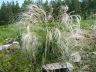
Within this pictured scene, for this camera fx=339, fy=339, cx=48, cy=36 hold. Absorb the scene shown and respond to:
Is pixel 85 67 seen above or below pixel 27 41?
below

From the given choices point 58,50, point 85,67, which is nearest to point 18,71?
point 58,50

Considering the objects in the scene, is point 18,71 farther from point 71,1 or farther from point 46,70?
point 71,1

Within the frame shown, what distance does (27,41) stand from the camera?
610 centimetres

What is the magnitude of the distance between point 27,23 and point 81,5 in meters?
22.9

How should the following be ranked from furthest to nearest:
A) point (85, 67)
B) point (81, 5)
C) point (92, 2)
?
point (92, 2), point (81, 5), point (85, 67)

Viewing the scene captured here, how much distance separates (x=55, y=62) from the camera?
627 cm

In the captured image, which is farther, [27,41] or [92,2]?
[92,2]

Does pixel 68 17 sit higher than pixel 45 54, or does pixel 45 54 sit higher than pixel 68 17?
pixel 68 17

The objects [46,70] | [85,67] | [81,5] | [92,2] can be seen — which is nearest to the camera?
[46,70]

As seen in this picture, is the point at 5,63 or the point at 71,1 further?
the point at 71,1

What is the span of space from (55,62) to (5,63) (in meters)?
0.93

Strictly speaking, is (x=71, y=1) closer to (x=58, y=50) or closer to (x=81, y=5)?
(x=81, y=5)

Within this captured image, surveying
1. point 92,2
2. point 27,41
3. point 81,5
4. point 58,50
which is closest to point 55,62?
point 58,50

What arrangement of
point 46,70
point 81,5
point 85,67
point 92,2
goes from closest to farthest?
point 46,70
point 85,67
point 81,5
point 92,2
